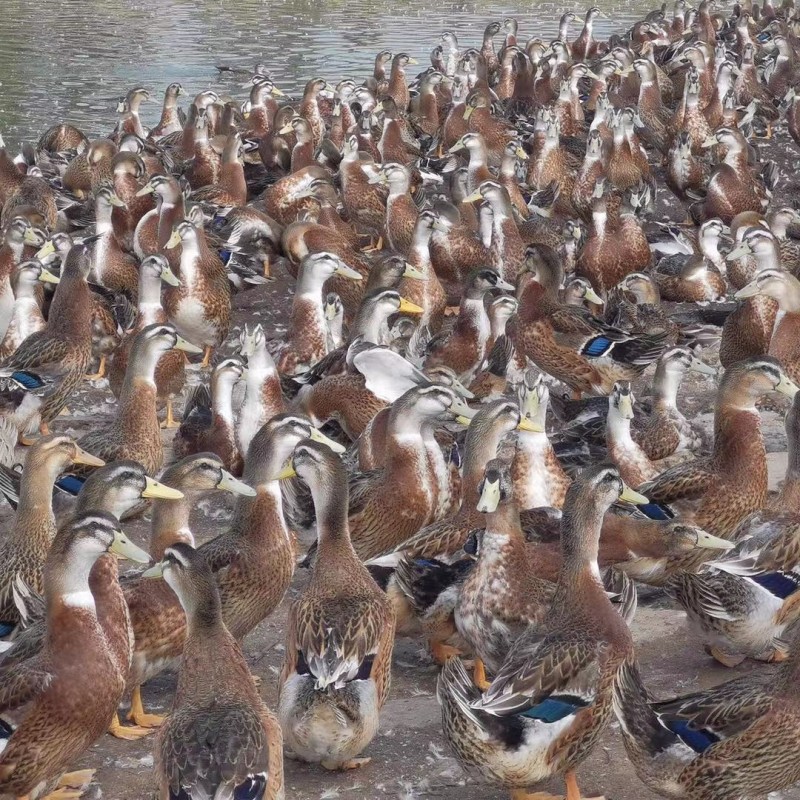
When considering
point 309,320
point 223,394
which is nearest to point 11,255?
point 309,320

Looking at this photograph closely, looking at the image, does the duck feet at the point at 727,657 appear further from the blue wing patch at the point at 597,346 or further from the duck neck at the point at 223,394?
the duck neck at the point at 223,394

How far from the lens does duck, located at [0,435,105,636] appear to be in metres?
5.30

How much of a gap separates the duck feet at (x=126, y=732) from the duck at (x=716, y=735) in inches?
69.3

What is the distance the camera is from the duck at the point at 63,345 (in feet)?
25.1

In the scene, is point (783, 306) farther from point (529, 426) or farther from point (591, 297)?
point (529, 426)

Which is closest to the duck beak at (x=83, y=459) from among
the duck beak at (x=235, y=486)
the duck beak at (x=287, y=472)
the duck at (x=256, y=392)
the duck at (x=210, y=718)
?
the duck beak at (x=235, y=486)

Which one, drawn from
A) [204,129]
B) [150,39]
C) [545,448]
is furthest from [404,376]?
[150,39]

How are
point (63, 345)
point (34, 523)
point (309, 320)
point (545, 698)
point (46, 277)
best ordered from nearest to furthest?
point (545, 698) → point (34, 523) → point (63, 345) → point (309, 320) → point (46, 277)

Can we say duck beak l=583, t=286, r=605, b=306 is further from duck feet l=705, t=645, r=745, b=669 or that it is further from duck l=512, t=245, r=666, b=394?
duck feet l=705, t=645, r=745, b=669

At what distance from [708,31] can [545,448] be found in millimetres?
15847

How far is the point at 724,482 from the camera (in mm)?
5980

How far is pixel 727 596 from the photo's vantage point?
501 centimetres

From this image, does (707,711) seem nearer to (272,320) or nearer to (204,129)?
(272,320)

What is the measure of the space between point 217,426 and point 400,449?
4.53 ft
